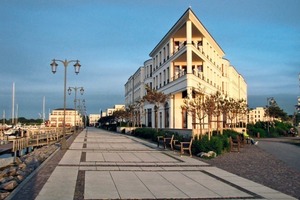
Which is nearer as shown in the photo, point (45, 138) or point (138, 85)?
point (45, 138)

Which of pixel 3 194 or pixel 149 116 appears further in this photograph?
pixel 149 116

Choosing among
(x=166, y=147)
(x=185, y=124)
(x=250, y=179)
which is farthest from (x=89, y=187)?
(x=185, y=124)

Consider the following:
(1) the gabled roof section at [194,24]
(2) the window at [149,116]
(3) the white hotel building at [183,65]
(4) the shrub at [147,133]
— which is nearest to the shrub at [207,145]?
(4) the shrub at [147,133]

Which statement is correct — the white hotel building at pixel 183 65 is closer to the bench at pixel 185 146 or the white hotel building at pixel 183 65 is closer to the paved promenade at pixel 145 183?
A: the bench at pixel 185 146

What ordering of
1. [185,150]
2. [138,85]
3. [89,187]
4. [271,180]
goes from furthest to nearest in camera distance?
[138,85]
[185,150]
[271,180]
[89,187]

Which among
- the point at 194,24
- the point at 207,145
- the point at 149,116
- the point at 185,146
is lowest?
the point at 185,146

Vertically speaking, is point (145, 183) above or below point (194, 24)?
below

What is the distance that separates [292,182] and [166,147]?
13.9 m

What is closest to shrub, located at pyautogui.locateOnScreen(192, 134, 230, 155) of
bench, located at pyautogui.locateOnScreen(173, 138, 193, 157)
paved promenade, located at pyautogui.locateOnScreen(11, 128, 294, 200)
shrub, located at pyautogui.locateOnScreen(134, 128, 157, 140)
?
bench, located at pyautogui.locateOnScreen(173, 138, 193, 157)

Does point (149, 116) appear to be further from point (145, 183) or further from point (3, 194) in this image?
point (3, 194)

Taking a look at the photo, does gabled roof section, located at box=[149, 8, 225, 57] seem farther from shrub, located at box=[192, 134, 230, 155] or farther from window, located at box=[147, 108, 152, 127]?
shrub, located at box=[192, 134, 230, 155]

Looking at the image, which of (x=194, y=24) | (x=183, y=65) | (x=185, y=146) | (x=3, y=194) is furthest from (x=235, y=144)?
(x=183, y=65)

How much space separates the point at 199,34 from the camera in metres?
43.4

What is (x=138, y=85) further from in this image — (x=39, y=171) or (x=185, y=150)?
(x=39, y=171)
